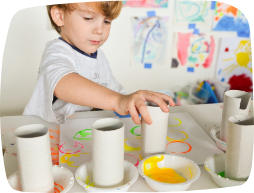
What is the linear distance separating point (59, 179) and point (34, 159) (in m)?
0.09

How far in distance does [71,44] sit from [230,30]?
2.38 feet

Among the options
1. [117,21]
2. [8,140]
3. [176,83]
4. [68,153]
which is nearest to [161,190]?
[68,153]

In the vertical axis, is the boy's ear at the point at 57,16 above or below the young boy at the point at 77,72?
above

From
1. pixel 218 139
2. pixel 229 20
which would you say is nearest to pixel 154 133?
pixel 218 139

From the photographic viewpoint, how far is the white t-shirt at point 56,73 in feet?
2.16

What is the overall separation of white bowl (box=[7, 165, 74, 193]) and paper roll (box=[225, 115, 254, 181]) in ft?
0.90

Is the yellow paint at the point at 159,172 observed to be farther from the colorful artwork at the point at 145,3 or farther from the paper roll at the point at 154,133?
the colorful artwork at the point at 145,3

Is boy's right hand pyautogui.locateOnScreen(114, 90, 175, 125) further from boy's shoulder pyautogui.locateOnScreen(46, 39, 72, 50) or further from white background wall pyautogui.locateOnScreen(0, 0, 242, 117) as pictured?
white background wall pyautogui.locateOnScreen(0, 0, 242, 117)

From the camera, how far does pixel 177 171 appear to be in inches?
20.0

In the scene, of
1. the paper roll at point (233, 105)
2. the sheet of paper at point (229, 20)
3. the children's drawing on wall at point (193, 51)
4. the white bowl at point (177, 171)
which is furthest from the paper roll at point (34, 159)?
the sheet of paper at point (229, 20)

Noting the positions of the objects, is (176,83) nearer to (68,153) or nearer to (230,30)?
(230,30)

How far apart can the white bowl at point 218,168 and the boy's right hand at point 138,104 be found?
126 millimetres

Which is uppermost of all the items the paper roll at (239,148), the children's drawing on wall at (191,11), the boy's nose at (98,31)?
the children's drawing on wall at (191,11)

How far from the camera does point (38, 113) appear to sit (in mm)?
753
